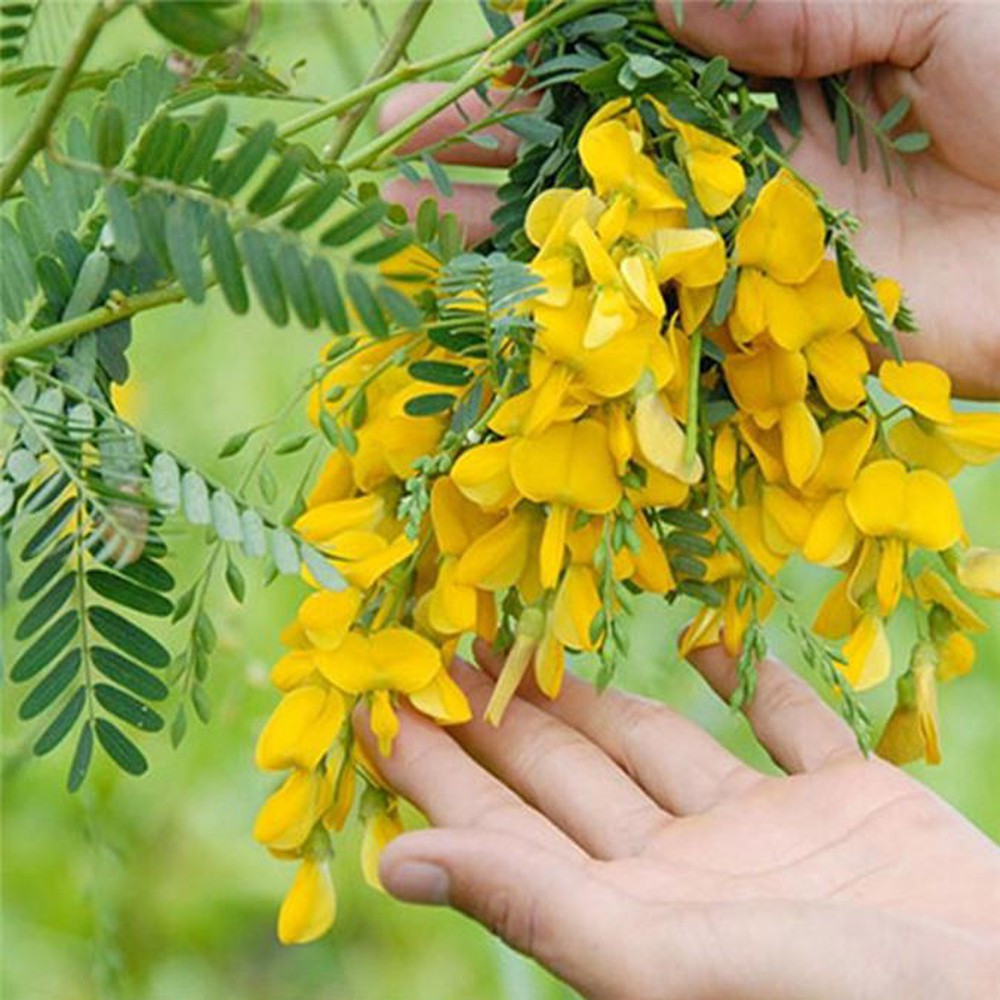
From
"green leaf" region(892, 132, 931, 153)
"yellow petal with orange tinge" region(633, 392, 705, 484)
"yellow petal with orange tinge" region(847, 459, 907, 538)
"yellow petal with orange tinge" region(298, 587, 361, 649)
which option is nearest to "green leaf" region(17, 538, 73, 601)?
"yellow petal with orange tinge" region(298, 587, 361, 649)

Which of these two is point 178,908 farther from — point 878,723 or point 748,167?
point 748,167

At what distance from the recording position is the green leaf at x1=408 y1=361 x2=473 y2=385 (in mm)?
732

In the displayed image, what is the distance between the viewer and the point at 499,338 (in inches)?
28.2

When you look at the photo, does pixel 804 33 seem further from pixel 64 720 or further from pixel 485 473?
pixel 64 720

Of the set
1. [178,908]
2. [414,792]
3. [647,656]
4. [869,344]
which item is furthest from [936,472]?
[178,908]

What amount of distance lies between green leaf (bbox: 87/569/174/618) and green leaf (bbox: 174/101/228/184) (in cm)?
17

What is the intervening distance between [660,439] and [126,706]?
0.74 feet

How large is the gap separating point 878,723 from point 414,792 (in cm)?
94

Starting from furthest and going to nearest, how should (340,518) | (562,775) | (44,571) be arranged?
(562,775)
(340,518)
(44,571)

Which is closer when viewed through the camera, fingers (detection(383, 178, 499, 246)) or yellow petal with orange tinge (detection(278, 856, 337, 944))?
yellow petal with orange tinge (detection(278, 856, 337, 944))

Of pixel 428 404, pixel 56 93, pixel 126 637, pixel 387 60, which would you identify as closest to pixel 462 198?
pixel 387 60

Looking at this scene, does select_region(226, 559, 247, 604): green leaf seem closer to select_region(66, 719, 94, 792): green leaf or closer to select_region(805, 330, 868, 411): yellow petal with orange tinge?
select_region(66, 719, 94, 792): green leaf

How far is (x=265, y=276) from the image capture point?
0.54 metres

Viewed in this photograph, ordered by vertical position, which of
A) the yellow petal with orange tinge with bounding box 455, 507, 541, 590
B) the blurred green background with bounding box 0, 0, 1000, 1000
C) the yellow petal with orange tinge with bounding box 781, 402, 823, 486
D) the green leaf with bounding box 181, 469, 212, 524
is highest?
the green leaf with bounding box 181, 469, 212, 524
